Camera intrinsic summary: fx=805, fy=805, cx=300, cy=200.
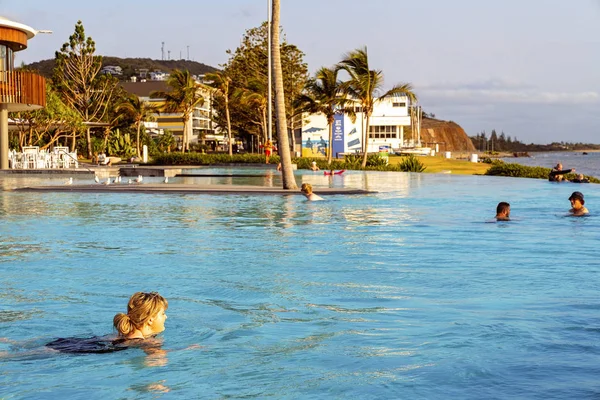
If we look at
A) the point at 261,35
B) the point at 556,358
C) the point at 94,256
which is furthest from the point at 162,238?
the point at 261,35

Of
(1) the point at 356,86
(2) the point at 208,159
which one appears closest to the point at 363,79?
(1) the point at 356,86

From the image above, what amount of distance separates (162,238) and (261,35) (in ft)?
225

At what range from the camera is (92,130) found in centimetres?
9181

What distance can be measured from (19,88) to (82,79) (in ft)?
131

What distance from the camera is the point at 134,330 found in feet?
24.8

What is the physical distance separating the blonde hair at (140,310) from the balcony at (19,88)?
38.4m

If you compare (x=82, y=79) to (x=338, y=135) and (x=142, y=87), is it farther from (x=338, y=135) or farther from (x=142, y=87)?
(x=142, y=87)

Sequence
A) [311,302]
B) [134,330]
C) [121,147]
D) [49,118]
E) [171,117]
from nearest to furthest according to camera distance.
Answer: [134,330] → [311,302] → [49,118] → [121,147] → [171,117]

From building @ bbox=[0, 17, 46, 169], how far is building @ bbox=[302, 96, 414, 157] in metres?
45.2

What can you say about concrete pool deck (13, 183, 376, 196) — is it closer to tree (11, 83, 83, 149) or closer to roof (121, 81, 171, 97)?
tree (11, 83, 83, 149)

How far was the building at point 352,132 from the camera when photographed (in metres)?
92.2

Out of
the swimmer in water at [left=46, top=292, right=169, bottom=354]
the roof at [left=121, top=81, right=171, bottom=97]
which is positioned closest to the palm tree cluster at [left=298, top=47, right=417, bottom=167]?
the swimmer in water at [left=46, top=292, right=169, bottom=354]

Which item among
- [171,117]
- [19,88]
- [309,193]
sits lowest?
[309,193]

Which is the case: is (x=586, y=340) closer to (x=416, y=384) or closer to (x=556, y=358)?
(x=556, y=358)
